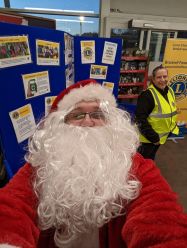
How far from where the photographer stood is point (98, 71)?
7.70 feet

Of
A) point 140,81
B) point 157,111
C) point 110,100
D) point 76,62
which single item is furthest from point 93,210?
point 140,81

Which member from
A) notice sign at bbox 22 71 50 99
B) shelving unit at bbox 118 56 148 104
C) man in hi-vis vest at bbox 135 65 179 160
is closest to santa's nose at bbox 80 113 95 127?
notice sign at bbox 22 71 50 99

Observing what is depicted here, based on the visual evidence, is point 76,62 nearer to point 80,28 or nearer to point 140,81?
point 140,81

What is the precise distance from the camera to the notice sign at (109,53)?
226 centimetres

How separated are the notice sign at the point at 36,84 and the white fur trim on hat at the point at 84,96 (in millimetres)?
236

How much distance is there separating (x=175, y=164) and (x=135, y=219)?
8.32ft

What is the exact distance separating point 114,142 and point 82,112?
0.23 metres

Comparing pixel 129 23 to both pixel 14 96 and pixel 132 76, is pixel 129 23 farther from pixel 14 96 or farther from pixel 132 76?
pixel 14 96

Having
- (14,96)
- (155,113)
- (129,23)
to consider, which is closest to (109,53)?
(155,113)

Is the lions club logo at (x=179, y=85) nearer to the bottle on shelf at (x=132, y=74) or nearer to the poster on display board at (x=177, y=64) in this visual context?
the poster on display board at (x=177, y=64)

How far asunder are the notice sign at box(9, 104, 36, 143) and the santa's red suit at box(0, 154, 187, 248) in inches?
14.4

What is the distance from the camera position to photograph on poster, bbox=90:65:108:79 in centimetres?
233

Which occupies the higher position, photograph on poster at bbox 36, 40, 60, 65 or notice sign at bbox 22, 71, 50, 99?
photograph on poster at bbox 36, 40, 60, 65

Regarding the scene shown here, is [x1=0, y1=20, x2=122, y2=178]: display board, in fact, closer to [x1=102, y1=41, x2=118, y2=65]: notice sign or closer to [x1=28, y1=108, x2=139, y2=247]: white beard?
[x1=28, y1=108, x2=139, y2=247]: white beard
